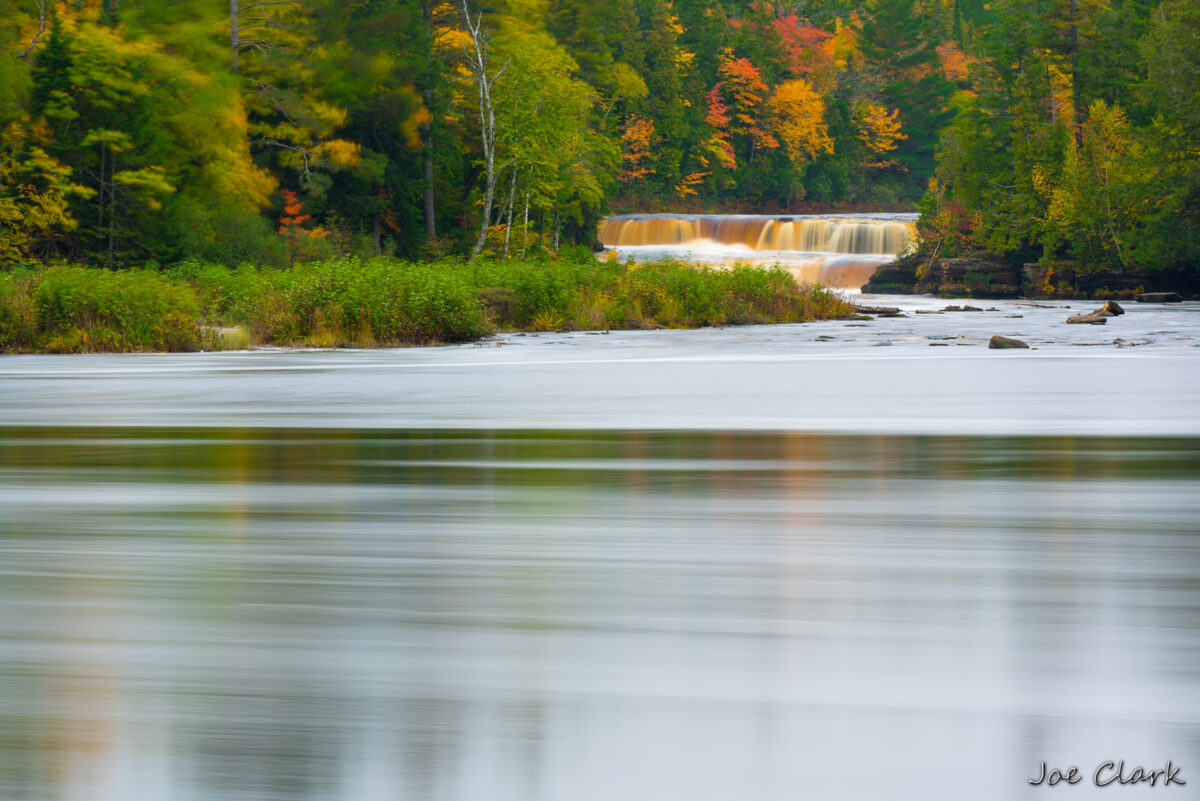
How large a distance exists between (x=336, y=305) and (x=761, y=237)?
1804 inches

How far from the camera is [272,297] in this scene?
25766mm

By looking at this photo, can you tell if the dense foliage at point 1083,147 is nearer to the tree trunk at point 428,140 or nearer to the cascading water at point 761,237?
the cascading water at point 761,237

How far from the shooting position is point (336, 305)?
997 inches

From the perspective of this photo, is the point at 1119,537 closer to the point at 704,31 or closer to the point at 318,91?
the point at 318,91

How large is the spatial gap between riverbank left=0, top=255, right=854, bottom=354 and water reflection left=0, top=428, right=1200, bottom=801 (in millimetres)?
16349

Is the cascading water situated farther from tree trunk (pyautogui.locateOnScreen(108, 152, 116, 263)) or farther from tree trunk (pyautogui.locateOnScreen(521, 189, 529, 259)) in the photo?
tree trunk (pyautogui.locateOnScreen(108, 152, 116, 263))

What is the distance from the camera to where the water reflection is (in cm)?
305

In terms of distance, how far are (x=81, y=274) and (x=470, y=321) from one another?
22.8 feet

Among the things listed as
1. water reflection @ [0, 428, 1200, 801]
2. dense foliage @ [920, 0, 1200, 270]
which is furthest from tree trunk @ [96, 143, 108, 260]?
dense foliage @ [920, 0, 1200, 270]

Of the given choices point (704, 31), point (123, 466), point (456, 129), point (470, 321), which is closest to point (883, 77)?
point (704, 31)

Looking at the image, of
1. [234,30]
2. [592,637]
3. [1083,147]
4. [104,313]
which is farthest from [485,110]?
[592,637]

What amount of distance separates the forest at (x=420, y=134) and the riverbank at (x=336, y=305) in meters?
6.18

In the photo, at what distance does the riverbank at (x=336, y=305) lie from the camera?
2320 cm

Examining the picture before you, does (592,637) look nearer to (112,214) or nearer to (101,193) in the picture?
(112,214)
